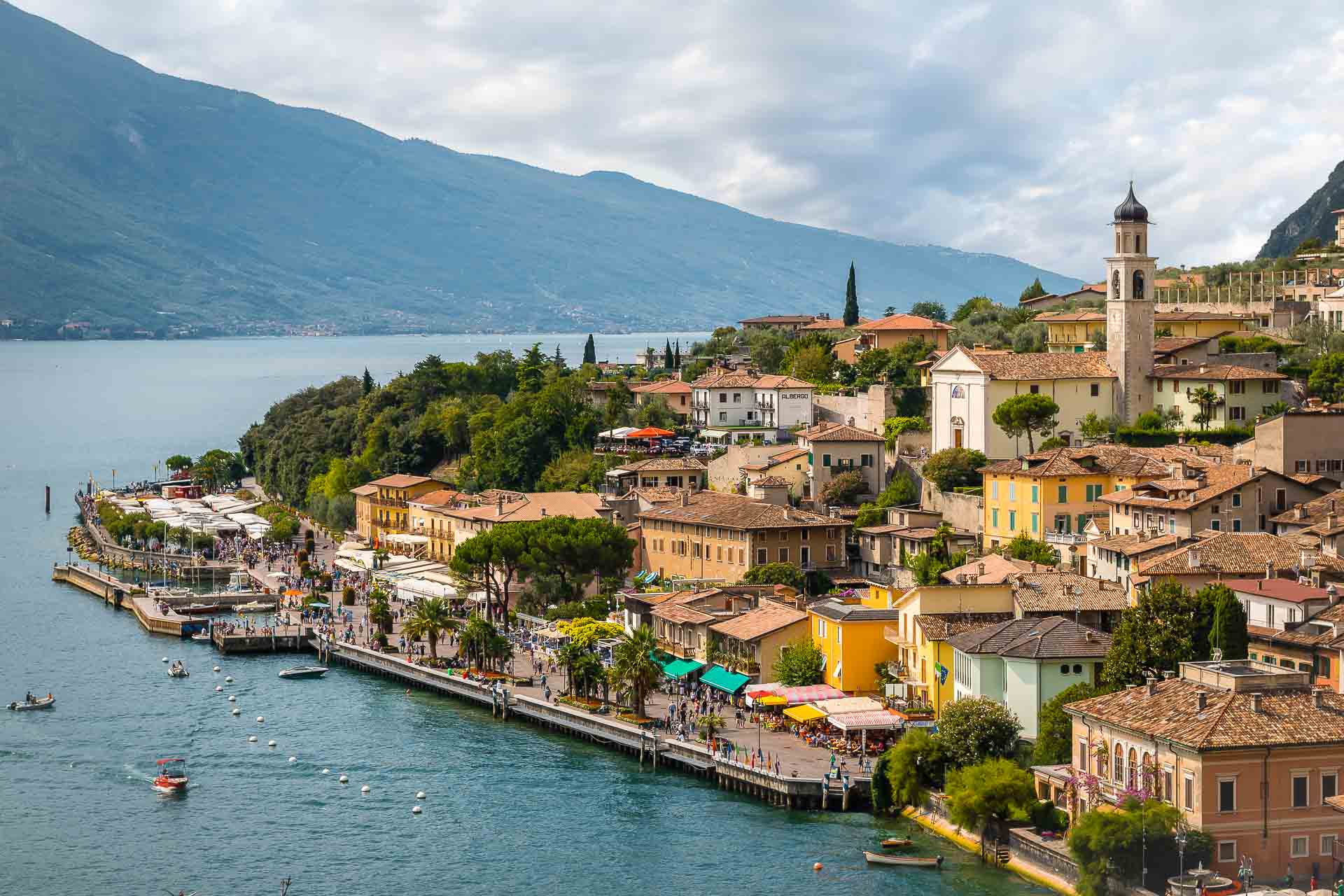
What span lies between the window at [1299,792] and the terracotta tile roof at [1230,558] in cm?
1431

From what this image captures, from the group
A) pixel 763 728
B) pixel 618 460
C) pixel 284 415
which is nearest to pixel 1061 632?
pixel 763 728

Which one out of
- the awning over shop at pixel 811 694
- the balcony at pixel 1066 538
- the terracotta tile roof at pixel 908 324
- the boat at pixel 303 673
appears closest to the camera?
the awning over shop at pixel 811 694

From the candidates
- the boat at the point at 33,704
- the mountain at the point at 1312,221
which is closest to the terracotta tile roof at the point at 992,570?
the boat at the point at 33,704

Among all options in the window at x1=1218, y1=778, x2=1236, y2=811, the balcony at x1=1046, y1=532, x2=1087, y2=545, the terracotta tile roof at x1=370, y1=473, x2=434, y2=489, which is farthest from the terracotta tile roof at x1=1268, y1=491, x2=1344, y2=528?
the terracotta tile roof at x1=370, y1=473, x2=434, y2=489

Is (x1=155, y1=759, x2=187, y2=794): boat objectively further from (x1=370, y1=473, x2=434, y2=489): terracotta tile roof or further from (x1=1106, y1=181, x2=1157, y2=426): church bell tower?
(x1=370, y1=473, x2=434, y2=489): terracotta tile roof

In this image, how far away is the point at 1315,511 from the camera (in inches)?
2247

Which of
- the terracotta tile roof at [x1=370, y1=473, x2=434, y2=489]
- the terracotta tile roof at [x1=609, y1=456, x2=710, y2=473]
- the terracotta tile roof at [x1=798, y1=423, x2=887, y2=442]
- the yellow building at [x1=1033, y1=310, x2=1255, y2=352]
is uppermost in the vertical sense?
the yellow building at [x1=1033, y1=310, x2=1255, y2=352]

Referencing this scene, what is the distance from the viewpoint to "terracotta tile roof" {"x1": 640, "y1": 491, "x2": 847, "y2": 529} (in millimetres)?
70625

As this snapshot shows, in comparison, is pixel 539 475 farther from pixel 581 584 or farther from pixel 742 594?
pixel 742 594

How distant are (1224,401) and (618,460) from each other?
32364mm

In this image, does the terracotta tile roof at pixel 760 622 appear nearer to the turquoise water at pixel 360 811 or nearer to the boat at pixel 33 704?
the turquoise water at pixel 360 811

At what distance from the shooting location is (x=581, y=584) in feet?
243

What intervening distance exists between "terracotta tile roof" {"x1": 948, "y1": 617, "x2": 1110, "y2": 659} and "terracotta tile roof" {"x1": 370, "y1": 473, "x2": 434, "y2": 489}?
5843 centimetres

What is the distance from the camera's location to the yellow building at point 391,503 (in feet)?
330
